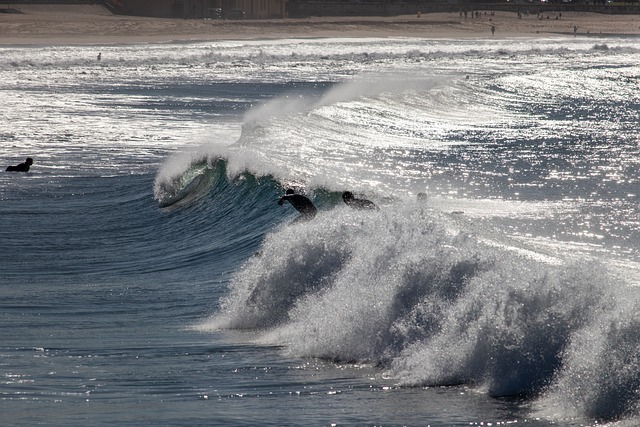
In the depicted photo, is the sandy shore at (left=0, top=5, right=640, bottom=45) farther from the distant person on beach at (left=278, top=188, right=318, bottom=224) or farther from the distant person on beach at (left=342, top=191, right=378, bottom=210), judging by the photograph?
the distant person on beach at (left=342, top=191, right=378, bottom=210)

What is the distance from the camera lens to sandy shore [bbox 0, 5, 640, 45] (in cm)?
8544

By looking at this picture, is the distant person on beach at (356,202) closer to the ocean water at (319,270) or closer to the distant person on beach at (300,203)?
the ocean water at (319,270)

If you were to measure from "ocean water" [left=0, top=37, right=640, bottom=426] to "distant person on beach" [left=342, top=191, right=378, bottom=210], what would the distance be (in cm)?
29

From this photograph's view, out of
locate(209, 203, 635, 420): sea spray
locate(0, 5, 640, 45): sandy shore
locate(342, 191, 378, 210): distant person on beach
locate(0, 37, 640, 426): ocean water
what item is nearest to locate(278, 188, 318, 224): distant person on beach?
locate(0, 37, 640, 426): ocean water

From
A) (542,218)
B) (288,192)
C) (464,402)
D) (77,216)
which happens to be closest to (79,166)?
(77,216)

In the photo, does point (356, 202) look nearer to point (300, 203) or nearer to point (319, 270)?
point (300, 203)

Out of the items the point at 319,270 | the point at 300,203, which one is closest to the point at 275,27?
the point at 300,203

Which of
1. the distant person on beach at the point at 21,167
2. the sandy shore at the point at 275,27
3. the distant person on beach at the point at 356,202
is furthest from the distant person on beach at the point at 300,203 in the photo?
the sandy shore at the point at 275,27

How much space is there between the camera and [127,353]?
1152cm

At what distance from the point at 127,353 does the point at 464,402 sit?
11.1ft

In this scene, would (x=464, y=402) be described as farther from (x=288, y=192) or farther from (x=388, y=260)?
(x=288, y=192)

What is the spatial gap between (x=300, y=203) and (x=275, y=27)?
278ft

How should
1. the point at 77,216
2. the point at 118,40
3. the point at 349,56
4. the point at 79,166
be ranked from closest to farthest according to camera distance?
the point at 77,216, the point at 79,166, the point at 349,56, the point at 118,40

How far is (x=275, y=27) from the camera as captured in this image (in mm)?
101500
